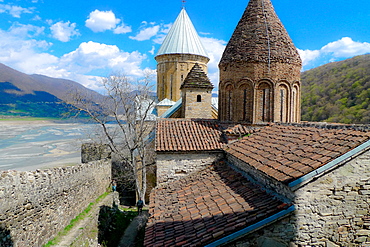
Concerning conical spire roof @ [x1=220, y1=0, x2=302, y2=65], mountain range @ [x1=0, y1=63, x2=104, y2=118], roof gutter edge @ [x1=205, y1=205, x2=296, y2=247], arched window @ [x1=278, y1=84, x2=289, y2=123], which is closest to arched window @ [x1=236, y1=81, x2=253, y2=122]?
conical spire roof @ [x1=220, y1=0, x2=302, y2=65]

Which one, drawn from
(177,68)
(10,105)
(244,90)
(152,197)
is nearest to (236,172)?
(152,197)

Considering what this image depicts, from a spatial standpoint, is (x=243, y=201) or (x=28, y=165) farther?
(x=28, y=165)

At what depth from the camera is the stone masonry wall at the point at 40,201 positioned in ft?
18.5

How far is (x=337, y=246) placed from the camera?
4.06m

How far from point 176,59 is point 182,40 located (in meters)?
1.98

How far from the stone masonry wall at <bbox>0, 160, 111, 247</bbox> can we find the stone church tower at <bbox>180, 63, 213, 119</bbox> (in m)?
4.85

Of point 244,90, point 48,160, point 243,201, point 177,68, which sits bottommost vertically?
point 48,160

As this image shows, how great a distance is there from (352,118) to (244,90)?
85.6ft

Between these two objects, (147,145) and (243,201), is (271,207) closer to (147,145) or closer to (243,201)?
(243,201)

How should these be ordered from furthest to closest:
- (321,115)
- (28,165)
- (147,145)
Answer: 1. (321,115)
2. (28,165)
3. (147,145)

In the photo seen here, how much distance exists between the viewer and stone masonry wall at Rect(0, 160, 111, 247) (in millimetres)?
5640

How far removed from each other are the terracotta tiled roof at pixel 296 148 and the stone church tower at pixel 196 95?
4.00 metres

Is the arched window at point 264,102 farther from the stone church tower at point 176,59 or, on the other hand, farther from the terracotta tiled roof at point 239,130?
the stone church tower at point 176,59

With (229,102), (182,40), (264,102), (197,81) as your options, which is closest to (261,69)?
(264,102)
